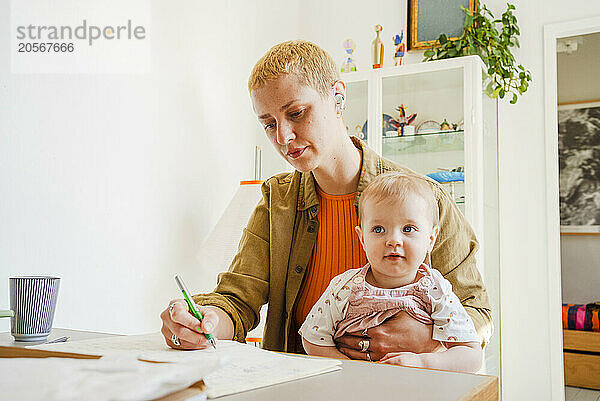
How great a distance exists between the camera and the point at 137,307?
6.40 ft

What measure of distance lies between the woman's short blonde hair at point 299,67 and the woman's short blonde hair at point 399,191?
25cm

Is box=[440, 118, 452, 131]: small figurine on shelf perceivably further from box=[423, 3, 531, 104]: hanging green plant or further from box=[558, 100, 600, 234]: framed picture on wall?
box=[558, 100, 600, 234]: framed picture on wall

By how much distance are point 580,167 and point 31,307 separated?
13.7 feet

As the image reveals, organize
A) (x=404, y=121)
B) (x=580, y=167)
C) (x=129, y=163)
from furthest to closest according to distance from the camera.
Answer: (x=580, y=167), (x=404, y=121), (x=129, y=163)

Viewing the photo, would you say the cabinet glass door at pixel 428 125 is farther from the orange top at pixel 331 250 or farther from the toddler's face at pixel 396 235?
the toddler's face at pixel 396 235

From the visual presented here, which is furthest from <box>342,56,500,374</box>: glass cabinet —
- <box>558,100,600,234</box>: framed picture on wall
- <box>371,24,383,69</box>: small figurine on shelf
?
<box>558,100,600,234</box>: framed picture on wall

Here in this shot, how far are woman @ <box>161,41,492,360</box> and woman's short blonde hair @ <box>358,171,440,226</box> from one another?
72mm

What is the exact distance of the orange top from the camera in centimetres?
126

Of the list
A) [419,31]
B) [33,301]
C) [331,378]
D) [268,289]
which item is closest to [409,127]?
[419,31]

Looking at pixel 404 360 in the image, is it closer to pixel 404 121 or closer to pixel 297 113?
pixel 297 113

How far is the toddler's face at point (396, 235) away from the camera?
1.05m

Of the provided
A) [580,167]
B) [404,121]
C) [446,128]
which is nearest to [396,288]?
[446,128]

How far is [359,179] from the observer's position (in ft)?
4.23

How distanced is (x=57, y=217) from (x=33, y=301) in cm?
55
